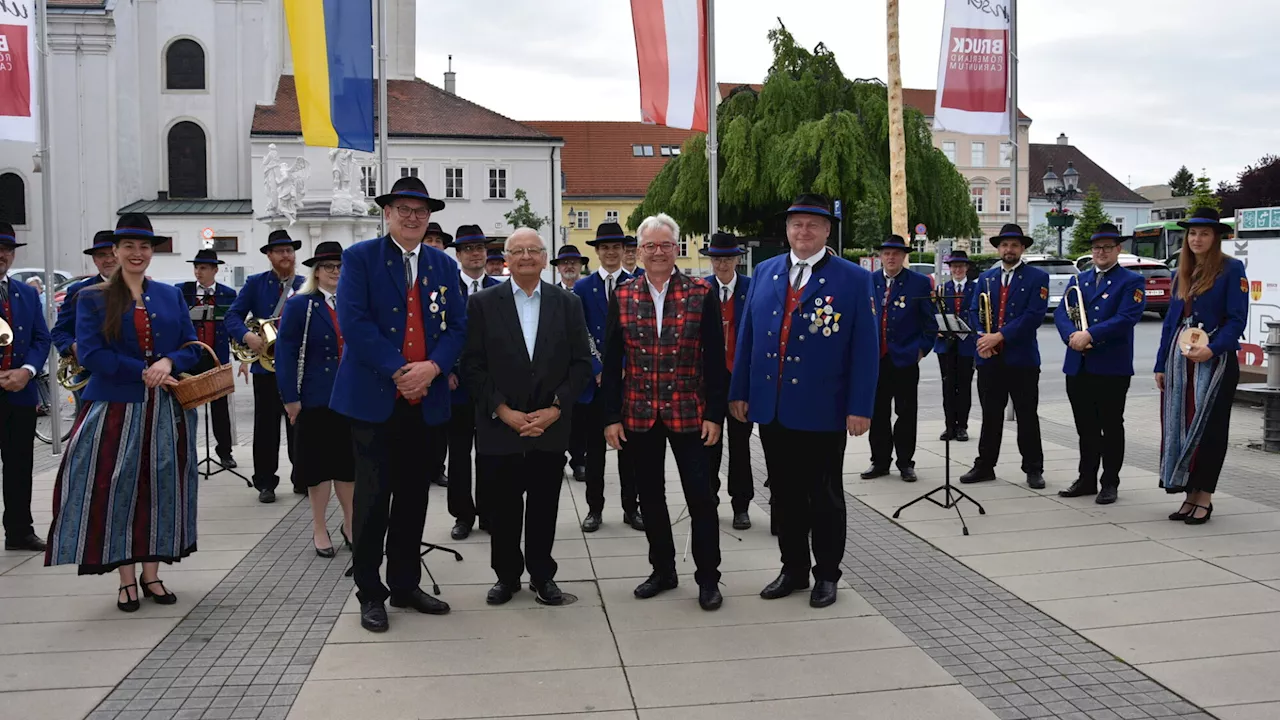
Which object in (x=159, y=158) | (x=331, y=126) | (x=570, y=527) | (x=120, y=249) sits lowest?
(x=570, y=527)

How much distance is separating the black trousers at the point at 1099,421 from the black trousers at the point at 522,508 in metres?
4.52

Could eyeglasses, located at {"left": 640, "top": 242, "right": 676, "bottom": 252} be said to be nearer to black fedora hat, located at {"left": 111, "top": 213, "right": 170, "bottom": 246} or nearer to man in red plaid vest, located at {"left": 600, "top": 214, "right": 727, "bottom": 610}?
man in red plaid vest, located at {"left": 600, "top": 214, "right": 727, "bottom": 610}

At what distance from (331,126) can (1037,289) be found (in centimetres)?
700

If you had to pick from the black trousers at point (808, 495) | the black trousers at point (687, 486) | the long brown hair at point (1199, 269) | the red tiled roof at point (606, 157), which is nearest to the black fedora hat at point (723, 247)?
the black trousers at point (808, 495)

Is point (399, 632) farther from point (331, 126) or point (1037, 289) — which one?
point (331, 126)

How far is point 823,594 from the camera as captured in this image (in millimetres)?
5855

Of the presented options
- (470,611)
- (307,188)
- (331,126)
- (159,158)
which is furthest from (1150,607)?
(159,158)

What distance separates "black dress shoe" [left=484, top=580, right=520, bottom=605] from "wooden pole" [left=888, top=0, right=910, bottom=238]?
1577 cm

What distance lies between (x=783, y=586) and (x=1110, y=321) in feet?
12.6

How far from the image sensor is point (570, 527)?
26.0ft

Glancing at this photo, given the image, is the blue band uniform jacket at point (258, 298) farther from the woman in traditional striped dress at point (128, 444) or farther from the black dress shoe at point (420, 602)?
the black dress shoe at point (420, 602)

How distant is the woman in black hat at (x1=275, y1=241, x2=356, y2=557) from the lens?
23.0 ft

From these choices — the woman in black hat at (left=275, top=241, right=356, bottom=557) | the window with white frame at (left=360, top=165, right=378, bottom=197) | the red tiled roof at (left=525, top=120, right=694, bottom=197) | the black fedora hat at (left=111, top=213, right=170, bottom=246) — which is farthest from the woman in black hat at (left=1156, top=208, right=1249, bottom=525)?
the red tiled roof at (left=525, top=120, right=694, bottom=197)

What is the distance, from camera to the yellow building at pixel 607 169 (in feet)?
249
